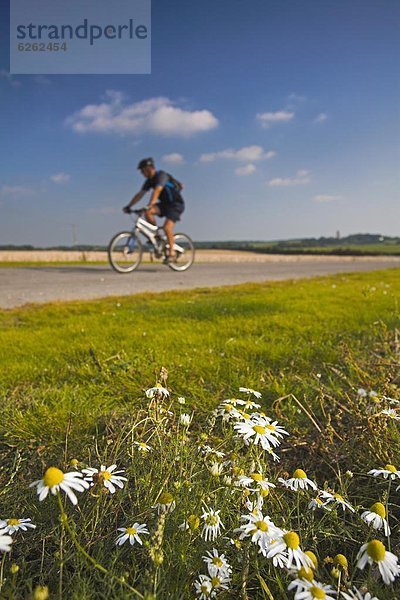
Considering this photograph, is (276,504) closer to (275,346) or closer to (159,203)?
(275,346)

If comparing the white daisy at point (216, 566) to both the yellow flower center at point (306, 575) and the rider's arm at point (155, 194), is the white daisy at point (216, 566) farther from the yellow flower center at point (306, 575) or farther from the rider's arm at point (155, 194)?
the rider's arm at point (155, 194)

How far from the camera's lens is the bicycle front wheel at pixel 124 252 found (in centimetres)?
1250

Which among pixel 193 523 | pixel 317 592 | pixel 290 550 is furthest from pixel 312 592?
pixel 193 523

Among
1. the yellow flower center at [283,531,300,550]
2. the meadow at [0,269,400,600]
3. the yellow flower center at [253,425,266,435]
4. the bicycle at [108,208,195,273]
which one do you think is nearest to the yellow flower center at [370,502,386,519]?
the meadow at [0,269,400,600]

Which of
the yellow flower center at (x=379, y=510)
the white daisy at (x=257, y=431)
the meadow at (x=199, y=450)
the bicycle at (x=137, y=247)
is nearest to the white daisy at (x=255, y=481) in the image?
the meadow at (x=199, y=450)

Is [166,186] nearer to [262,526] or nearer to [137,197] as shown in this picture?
[137,197]

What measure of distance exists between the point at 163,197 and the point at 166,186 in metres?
0.43

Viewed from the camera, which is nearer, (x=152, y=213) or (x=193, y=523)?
(x=193, y=523)

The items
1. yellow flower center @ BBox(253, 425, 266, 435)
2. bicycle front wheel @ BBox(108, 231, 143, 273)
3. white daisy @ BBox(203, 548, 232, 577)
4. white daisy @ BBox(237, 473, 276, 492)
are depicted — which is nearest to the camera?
white daisy @ BBox(203, 548, 232, 577)

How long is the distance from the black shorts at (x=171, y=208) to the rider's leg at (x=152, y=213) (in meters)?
0.18

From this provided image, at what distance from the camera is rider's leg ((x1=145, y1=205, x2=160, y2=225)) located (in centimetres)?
1303

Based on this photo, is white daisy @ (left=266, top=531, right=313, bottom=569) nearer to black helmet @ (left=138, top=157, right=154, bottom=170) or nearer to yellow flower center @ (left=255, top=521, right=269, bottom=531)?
yellow flower center @ (left=255, top=521, right=269, bottom=531)

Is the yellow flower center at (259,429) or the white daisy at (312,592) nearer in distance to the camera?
the white daisy at (312,592)

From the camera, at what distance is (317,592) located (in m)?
1.00
